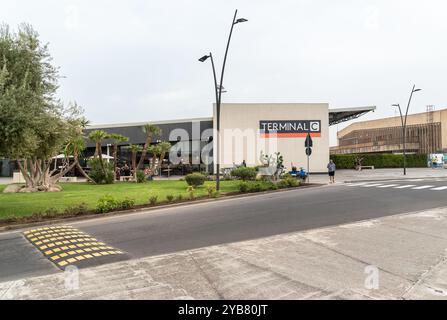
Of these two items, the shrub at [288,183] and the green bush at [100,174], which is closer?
the shrub at [288,183]

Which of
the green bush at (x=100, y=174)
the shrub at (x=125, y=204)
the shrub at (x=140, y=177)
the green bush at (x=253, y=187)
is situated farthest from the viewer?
the shrub at (x=140, y=177)

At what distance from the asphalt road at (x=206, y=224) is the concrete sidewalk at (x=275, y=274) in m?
0.75

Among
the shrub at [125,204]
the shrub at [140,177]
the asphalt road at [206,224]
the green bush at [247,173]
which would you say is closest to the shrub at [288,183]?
the green bush at [247,173]

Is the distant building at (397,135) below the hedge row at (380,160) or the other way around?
the other way around

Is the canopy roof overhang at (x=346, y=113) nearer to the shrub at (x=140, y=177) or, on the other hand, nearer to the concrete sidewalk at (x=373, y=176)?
the concrete sidewalk at (x=373, y=176)

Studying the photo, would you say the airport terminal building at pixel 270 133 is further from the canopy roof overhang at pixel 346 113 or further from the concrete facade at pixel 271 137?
the canopy roof overhang at pixel 346 113

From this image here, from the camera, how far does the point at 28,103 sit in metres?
9.73

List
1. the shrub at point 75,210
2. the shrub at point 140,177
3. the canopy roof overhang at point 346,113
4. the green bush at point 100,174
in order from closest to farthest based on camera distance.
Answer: the shrub at point 75,210 < the green bush at point 100,174 < the shrub at point 140,177 < the canopy roof overhang at point 346,113

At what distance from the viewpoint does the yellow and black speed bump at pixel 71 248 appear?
5.95m

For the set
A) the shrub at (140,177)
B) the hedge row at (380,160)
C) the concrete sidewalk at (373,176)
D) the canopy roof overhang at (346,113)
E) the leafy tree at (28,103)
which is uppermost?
the canopy roof overhang at (346,113)

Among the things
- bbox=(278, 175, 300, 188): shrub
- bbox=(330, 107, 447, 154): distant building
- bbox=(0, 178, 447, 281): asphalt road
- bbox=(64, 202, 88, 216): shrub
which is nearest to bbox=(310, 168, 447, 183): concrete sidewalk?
bbox=(278, 175, 300, 188): shrub

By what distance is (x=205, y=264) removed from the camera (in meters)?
5.54

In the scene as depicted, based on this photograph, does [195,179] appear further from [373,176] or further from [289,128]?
[289,128]
